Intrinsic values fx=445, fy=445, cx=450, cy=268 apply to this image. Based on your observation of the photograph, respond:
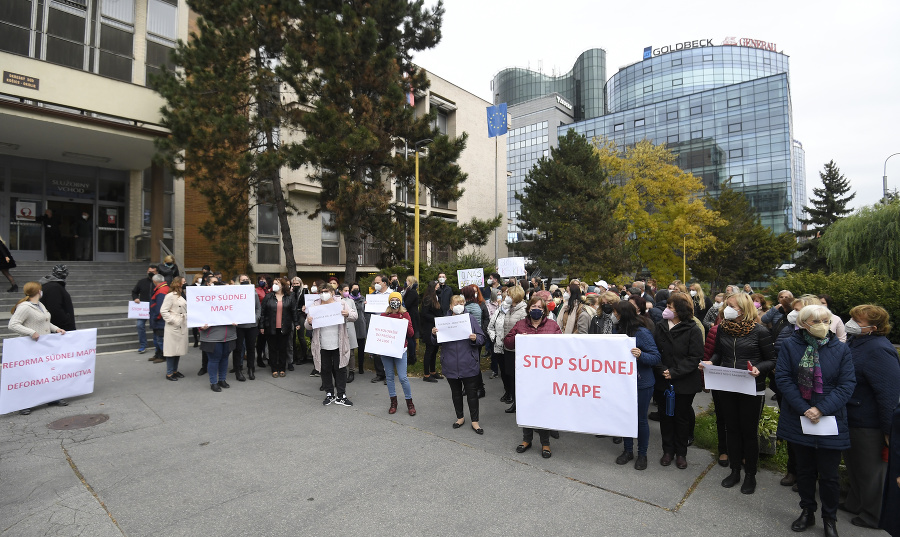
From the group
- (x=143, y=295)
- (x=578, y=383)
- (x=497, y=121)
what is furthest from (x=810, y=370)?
(x=497, y=121)

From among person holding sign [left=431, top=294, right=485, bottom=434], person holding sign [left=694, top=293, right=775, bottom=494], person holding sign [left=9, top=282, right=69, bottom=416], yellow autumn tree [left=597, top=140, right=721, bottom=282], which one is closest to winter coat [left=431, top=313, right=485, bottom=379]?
person holding sign [left=431, top=294, right=485, bottom=434]

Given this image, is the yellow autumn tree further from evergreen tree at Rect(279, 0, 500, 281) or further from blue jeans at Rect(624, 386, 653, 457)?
blue jeans at Rect(624, 386, 653, 457)

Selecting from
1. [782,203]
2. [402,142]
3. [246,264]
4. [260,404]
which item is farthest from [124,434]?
[782,203]

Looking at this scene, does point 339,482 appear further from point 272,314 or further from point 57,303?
point 57,303

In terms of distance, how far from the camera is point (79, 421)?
6.56 m

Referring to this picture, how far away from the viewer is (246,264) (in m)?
15.9

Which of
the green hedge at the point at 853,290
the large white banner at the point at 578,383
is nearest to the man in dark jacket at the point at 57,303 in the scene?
the large white banner at the point at 578,383

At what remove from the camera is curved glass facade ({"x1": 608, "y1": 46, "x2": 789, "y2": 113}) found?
9125cm

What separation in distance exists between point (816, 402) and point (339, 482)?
445cm

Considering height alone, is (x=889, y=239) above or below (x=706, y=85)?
below

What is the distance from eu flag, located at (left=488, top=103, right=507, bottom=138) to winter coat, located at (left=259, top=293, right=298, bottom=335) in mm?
20988

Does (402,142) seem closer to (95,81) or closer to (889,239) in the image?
(95,81)

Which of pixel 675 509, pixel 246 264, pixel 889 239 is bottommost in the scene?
pixel 675 509

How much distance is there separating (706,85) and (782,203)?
33.4m
